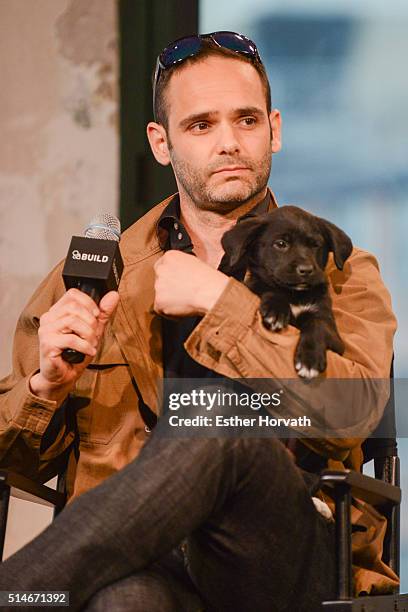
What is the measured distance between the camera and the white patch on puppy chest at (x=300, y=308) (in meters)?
1.43

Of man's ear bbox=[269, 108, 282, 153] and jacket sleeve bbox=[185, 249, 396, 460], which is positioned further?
man's ear bbox=[269, 108, 282, 153]

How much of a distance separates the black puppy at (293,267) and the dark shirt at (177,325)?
0.23 feet

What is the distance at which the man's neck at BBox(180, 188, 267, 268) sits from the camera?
167 cm

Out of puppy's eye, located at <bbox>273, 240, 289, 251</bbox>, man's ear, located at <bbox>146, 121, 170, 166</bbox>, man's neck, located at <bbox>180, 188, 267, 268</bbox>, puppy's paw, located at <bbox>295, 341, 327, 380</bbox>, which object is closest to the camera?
puppy's paw, located at <bbox>295, 341, 327, 380</bbox>

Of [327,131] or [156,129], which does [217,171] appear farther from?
[327,131]

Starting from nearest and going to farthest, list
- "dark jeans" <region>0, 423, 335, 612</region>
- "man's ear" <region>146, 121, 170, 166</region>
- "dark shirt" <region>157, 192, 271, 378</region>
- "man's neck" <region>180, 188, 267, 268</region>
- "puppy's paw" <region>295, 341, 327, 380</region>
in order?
1. "dark jeans" <region>0, 423, 335, 612</region>
2. "puppy's paw" <region>295, 341, 327, 380</region>
3. "dark shirt" <region>157, 192, 271, 378</region>
4. "man's neck" <region>180, 188, 267, 268</region>
5. "man's ear" <region>146, 121, 170, 166</region>

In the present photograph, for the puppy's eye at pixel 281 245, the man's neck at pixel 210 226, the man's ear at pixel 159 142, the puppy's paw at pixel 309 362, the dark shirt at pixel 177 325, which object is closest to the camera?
the puppy's paw at pixel 309 362

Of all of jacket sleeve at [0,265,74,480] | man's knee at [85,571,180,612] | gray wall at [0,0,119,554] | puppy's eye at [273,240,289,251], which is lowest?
man's knee at [85,571,180,612]

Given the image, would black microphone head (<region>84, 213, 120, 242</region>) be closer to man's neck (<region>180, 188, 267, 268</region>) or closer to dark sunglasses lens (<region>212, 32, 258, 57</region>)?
man's neck (<region>180, 188, 267, 268</region>)

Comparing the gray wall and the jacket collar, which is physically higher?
the gray wall

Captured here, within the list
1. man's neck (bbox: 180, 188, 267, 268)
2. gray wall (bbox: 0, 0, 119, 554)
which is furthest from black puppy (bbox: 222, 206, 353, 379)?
gray wall (bbox: 0, 0, 119, 554)

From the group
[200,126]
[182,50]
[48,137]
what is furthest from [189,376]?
[48,137]

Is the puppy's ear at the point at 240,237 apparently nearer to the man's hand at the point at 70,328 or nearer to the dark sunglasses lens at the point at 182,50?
the man's hand at the point at 70,328

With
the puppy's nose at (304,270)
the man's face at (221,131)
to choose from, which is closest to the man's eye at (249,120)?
the man's face at (221,131)
